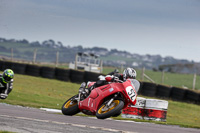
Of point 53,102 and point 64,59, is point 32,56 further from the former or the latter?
point 53,102

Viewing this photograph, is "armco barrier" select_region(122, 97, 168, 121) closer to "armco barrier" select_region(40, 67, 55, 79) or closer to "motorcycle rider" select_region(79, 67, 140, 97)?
"motorcycle rider" select_region(79, 67, 140, 97)

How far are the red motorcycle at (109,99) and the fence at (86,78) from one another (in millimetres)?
12507

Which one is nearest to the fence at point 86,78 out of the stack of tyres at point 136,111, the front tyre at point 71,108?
the stack of tyres at point 136,111

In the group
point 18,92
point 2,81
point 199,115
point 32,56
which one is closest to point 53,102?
point 18,92

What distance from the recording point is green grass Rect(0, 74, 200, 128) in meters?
15.4

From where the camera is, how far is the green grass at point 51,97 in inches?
607

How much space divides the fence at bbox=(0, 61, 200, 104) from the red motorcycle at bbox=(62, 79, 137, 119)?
12.5m

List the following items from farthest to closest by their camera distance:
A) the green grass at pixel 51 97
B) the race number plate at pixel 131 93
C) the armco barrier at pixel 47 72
A: the armco barrier at pixel 47 72, the green grass at pixel 51 97, the race number plate at pixel 131 93

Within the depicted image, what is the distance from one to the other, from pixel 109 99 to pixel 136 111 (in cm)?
584

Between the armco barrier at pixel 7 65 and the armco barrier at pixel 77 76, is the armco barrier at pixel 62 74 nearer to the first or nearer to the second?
the armco barrier at pixel 77 76

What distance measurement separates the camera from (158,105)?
1423 centimetres

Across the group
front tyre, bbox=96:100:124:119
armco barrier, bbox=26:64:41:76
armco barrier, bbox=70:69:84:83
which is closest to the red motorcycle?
front tyre, bbox=96:100:124:119

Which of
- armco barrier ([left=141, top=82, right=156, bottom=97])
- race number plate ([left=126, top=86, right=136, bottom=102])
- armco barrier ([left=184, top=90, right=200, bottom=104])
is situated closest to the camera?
race number plate ([left=126, top=86, right=136, bottom=102])

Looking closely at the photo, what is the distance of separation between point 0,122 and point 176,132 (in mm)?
5029
